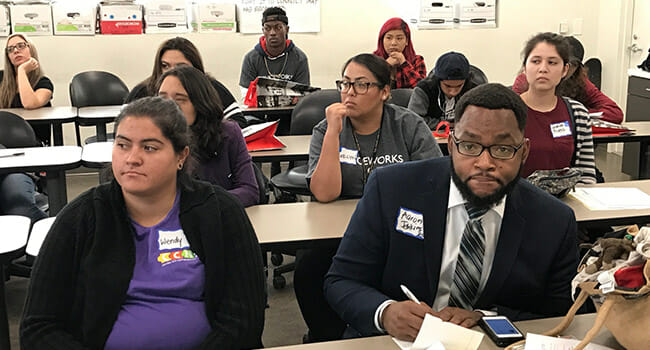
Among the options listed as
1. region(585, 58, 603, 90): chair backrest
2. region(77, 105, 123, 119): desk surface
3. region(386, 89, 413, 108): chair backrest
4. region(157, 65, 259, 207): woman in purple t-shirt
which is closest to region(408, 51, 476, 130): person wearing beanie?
region(386, 89, 413, 108): chair backrest

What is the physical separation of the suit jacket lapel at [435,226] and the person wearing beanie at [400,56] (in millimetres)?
3842

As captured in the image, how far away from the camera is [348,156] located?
2861mm

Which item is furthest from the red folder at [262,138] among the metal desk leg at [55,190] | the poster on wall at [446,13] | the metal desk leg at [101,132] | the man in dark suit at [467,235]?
the poster on wall at [446,13]

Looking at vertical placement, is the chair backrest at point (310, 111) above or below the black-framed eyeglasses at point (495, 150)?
below

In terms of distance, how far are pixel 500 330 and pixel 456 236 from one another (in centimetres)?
30

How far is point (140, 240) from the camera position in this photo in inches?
72.4

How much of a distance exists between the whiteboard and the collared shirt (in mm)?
5258

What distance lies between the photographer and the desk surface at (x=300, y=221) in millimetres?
2404

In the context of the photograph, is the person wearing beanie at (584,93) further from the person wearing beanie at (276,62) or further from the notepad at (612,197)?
the person wearing beanie at (276,62)

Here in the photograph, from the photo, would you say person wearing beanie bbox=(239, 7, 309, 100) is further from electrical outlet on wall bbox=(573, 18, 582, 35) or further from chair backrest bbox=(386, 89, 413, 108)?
electrical outlet on wall bbox=(573, 18, 582, 35)

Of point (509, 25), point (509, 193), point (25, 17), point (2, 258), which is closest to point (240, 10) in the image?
point (25, 17)

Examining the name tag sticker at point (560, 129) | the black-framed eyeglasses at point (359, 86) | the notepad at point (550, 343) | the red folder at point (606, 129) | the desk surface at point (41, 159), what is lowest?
the notepad at point (550, 343)

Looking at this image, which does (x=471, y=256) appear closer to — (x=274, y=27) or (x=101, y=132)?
(x=101, y=132)

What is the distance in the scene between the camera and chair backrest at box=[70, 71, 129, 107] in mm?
5742
